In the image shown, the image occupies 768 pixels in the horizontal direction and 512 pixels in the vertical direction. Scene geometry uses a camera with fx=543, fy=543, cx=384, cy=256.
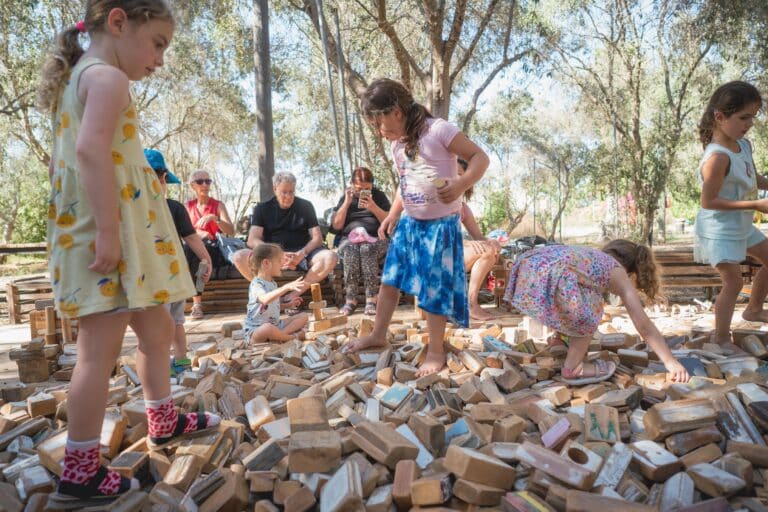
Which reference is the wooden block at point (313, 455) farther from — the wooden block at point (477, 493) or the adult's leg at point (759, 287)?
the adult's leg at point (759, 287)

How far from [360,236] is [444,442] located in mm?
3267

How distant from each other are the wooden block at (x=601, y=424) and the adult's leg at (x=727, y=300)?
142 centimetres

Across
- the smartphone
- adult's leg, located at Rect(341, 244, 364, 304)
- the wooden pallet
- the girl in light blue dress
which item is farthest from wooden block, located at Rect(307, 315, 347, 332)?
the wooden pallet

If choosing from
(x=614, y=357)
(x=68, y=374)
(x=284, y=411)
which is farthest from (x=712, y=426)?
(x=68, y=374)

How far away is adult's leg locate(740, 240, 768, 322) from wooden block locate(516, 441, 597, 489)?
216 cm

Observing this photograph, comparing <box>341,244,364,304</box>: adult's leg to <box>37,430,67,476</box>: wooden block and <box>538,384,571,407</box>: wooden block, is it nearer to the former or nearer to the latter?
<box>538,384,571,407</box>: wooden block

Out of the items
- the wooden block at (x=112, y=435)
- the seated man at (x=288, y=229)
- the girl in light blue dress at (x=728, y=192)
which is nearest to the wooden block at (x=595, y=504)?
the wooden block at (x=112, y=435)

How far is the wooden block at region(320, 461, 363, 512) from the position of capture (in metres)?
1.40

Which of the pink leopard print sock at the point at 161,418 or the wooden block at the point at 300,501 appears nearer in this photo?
the wooden block at the point at 300,501

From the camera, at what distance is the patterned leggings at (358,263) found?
4.79 meters

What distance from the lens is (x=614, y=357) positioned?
2.62 metres

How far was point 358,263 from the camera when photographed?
191 inches

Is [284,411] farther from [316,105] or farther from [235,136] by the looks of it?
[235,136]

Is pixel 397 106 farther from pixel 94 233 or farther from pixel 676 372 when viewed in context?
pixel 676 372
